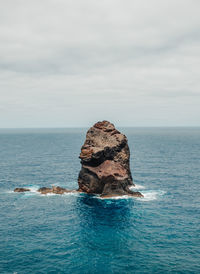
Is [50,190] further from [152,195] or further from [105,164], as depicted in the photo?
[152,195]

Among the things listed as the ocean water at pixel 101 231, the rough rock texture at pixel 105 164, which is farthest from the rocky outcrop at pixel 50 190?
the rough rock texture at pixel 105 164

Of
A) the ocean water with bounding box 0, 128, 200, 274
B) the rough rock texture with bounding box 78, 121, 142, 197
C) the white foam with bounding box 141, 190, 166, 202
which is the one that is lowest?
the ocean water with bounding box 0, 128, 200, 274

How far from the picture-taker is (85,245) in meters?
45.5

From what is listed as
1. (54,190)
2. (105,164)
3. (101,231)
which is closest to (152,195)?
(105,164)

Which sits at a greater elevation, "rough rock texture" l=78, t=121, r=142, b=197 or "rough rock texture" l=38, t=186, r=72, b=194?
"rough rock texture" l=78, t=121, r=142, b=197

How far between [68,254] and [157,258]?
14984 millimetres

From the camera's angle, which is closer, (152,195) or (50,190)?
(152,195)

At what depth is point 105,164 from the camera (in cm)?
7619

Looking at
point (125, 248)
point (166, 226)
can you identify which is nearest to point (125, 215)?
point (166, 226)

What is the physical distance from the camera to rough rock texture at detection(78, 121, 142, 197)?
72.8m

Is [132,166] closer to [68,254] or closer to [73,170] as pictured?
[73,170]

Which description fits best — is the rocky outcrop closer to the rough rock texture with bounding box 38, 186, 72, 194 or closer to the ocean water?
the rough rock texture with bounding box 38, 186, 72, 194

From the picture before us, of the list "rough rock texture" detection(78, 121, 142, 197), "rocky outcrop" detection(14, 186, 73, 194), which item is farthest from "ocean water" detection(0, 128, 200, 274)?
"rough rock texture" detection(78, 121, 142, 197)

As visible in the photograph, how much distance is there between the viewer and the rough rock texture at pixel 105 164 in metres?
72.8
